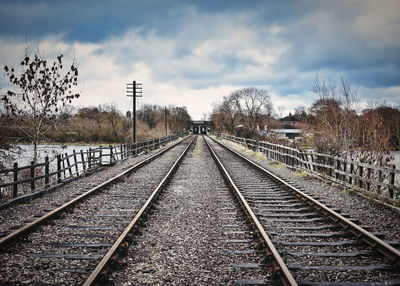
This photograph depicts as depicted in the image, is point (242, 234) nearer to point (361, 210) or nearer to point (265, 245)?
point (265, 245)

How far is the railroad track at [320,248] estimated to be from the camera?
3.41m

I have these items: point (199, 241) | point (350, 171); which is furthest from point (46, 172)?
point (350, 171)

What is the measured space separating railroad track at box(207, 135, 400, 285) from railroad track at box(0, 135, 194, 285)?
251 centimetres

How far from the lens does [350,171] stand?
8812 millimetres

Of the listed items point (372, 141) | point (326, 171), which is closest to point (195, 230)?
point (326, 171)

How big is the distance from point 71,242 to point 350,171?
8590mm

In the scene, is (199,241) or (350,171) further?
(350,171)

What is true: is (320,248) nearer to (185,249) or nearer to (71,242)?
(185,249)

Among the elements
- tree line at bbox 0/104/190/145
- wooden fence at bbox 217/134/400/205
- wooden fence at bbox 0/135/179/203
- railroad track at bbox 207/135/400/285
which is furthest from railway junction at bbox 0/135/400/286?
tree line at bbox 0/104/190/145

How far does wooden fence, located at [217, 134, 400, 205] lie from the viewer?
6.96 m

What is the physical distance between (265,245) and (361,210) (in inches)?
146

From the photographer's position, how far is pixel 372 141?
34.9ft

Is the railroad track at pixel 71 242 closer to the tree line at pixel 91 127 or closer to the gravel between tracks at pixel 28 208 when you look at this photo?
the gravel between tracks at pixel 28 208

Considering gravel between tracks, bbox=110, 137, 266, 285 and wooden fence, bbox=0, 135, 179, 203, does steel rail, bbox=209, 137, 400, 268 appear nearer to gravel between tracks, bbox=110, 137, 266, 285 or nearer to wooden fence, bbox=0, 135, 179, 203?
gravel between tracks, bbox=110, 137, 266, 285
